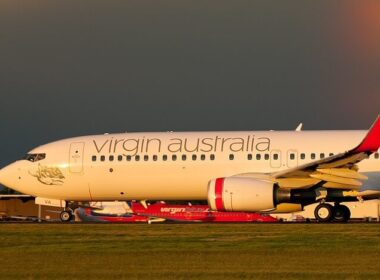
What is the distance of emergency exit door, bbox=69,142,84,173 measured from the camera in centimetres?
3453

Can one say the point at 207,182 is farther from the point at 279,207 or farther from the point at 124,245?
the point at 124,245

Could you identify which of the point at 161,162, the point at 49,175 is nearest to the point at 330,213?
the point at 161,162

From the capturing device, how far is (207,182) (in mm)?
33031

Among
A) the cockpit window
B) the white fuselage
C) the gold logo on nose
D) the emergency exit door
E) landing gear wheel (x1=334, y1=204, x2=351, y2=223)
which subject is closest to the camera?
landing gear wheel (x1=334, y1=204, x2=351, y2=223)

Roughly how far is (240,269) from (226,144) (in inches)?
663

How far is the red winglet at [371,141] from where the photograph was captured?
29.4 metres

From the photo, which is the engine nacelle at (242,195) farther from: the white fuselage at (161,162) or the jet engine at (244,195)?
the white fuselage at (161,162)

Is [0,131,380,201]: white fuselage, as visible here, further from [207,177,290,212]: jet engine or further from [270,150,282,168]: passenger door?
[207,177,290,212]: jet engine

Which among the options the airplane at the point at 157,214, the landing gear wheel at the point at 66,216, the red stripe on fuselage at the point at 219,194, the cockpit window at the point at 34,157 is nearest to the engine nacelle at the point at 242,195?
the red stripe on fuselage at the point at 219,194

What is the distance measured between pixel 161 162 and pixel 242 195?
4.65 meters

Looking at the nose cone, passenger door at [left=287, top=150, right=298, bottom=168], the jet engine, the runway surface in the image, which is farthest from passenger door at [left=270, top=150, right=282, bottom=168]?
the nose cone

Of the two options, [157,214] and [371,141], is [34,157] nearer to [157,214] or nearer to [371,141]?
[371,141]

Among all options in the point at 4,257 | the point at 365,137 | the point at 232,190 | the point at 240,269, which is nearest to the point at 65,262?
the point at 4,257

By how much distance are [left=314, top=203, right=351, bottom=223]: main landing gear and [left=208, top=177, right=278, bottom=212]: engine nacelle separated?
2278mm
